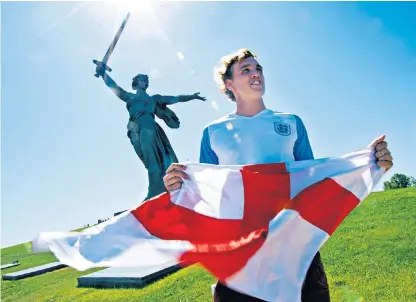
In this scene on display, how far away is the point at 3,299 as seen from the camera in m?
6.57

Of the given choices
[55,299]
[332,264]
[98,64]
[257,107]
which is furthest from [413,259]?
[98,64]

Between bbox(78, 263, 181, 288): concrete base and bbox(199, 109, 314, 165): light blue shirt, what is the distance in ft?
12.2

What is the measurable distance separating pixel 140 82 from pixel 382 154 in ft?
28.3

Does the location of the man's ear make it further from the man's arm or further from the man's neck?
the man's arm

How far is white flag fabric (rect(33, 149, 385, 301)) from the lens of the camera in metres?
1.56

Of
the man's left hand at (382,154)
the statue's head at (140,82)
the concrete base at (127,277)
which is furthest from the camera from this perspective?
the statue's head at (140,82)

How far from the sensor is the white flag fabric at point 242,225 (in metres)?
1.56

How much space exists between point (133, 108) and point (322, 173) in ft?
27.1

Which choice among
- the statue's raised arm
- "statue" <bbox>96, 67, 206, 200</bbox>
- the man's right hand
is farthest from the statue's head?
the man's right hand

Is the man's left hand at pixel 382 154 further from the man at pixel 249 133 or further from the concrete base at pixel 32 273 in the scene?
the concrete base at pixel 32 273

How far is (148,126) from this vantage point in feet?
31.3

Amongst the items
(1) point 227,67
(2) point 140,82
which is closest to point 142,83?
(2) point 140,82

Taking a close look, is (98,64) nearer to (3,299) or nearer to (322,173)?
(3,299)

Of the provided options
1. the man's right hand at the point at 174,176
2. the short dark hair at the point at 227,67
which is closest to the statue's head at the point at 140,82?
the short dark hair at the point at 227,67
